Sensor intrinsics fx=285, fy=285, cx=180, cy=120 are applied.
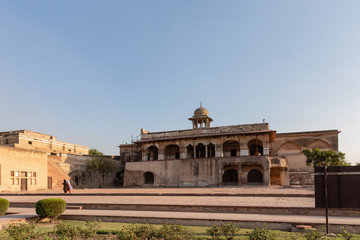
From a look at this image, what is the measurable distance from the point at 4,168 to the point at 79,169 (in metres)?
12.1

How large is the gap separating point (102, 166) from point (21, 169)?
1219 cm

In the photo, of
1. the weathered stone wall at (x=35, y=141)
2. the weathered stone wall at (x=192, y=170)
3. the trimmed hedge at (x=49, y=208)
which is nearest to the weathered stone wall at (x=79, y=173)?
the weathered stone wall at (x=192, y=170)

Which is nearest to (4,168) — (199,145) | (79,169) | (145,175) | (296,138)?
(79,169)

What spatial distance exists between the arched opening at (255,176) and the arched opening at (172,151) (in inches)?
495

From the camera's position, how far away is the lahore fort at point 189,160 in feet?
93.9

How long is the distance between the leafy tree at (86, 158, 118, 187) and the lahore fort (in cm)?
93

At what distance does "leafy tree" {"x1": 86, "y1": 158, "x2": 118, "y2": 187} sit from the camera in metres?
37.2

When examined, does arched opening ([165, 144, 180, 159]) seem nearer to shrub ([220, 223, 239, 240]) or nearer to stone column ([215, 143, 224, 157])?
stone column ([215, 143, 224, 157])

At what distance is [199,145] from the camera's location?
128 feet

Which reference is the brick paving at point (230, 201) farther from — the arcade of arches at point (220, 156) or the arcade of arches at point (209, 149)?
the arcade of arches at point (209, 149)

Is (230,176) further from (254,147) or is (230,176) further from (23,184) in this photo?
(23,184)

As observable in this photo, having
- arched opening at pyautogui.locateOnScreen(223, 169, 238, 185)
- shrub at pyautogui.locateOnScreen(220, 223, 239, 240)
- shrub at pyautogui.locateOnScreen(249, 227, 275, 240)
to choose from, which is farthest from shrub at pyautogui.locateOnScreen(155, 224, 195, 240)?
arched opening at pyautogui.locateOnScreen(223, 169, 238, 185)

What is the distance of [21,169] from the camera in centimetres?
2691

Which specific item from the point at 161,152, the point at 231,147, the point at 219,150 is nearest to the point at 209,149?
the point at 231,147
